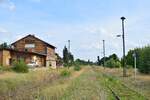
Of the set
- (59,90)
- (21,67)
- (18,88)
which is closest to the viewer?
(59,90)

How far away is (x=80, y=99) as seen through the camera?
15.8m

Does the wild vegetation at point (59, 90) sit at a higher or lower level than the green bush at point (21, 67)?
lower

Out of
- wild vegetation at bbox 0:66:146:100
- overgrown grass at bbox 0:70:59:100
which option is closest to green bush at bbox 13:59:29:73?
wild vegetation at bbox 0:66:146:100

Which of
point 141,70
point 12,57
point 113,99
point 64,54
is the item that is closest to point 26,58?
point 12,57

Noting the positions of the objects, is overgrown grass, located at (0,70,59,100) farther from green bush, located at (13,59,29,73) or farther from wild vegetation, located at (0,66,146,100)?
green bush, located at (13,59,29,73)

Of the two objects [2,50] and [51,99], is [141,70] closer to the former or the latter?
[2,50]

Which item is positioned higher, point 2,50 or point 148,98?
point 2,50

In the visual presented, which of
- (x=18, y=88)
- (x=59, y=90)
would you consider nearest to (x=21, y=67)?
(x=18, y=88)

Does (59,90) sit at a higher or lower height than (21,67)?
lower

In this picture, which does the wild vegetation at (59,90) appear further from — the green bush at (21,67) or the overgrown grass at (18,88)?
the green bush at (21,67)

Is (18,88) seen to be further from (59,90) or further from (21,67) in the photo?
(21,67)

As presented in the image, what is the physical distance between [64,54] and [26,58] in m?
80.8

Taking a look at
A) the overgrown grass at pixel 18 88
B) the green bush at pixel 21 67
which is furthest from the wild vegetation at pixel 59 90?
the green bush at pixel 21 67

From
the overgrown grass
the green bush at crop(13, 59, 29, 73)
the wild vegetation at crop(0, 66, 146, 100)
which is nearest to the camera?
the overgrown grass
